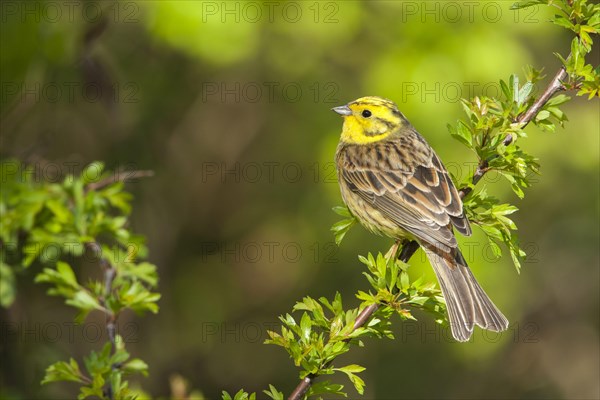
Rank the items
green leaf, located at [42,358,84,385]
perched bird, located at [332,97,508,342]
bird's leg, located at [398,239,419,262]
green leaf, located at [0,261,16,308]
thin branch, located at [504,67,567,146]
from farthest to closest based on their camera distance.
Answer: bird's leg, located at [398,239,419,262] < perched bird, located at [332,97,508,342] < green leaf, located at [0,261,16,308] < thin branch, located at [504,67,567,146] < green leaf, located at [42,358,84,385]

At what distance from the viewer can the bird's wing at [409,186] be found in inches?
155

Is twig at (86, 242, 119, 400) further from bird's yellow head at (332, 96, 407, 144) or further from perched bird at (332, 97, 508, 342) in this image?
bird's yellow head at (332, 96, 407, 144)

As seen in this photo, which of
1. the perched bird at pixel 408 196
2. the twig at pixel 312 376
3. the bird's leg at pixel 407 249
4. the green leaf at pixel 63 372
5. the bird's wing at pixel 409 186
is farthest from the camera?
the bird's leg at pixel 407 249

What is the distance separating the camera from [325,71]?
6.92 m

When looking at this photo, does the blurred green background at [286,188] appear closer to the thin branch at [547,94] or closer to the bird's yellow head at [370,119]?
the bird's yellow head at [370,119]

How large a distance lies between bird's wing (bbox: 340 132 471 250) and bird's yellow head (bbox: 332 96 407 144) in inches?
3.3

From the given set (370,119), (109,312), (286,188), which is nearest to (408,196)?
(370,119)

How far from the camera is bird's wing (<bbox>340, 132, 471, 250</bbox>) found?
12.9ft

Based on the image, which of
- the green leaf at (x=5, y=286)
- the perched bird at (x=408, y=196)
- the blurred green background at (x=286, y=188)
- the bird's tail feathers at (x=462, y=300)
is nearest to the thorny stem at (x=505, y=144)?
the perched bird at (x=408, y=196)

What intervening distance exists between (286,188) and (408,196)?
3.59 m

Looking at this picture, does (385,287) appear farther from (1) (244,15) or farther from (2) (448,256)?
(1) (244,15)

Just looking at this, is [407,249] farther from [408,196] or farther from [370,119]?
[370,119]

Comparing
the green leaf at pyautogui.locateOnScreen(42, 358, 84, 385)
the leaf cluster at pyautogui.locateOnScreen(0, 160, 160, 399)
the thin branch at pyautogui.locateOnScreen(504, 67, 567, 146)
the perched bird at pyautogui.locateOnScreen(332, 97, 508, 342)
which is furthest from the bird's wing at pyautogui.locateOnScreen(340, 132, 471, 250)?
the green leaf at pyautogui.locateOnScreen(42, 358, 84, 385)

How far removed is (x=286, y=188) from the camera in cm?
789
